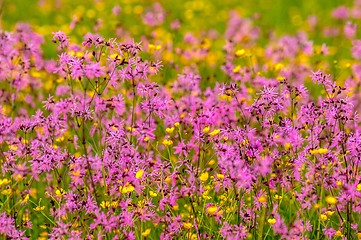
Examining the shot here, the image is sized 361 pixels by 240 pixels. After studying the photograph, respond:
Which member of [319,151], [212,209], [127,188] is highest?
[319,151]

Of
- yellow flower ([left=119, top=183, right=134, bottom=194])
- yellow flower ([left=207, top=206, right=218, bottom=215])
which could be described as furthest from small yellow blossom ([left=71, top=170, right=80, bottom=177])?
yellow flower ([left=207, top=206, right=218, bottom=215])

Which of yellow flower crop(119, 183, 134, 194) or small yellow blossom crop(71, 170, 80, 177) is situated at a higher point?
small yellow blossom crop(71, 170, 80, 177)

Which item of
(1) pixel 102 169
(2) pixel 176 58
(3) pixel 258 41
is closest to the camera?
(1) pixel 102 169

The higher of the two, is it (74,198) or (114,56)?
(114,56)

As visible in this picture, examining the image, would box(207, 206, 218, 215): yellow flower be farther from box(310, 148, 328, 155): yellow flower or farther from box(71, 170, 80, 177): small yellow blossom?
box(71, 170, 80, 177): small yellow blossom

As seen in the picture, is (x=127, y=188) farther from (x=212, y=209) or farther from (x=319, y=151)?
(x=319, y=151)

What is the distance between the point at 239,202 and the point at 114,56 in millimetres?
1219

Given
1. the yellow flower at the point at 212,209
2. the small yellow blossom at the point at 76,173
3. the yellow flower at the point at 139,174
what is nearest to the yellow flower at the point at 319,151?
the yellow flower at the point at 212,209

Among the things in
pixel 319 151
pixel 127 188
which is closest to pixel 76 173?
pixel 127 188

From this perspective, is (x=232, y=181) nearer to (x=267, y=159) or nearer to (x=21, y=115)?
(x=267, y=159)

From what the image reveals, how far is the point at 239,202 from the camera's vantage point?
3.79 m

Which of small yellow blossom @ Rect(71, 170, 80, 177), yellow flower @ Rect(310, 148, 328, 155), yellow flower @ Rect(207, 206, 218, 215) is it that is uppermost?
yellow flower @ Rect(310, 148, 328, 155)

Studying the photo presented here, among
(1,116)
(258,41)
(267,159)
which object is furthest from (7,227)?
(258,41)

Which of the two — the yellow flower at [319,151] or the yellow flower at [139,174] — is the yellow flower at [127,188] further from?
the yellow flower at [319,151]
